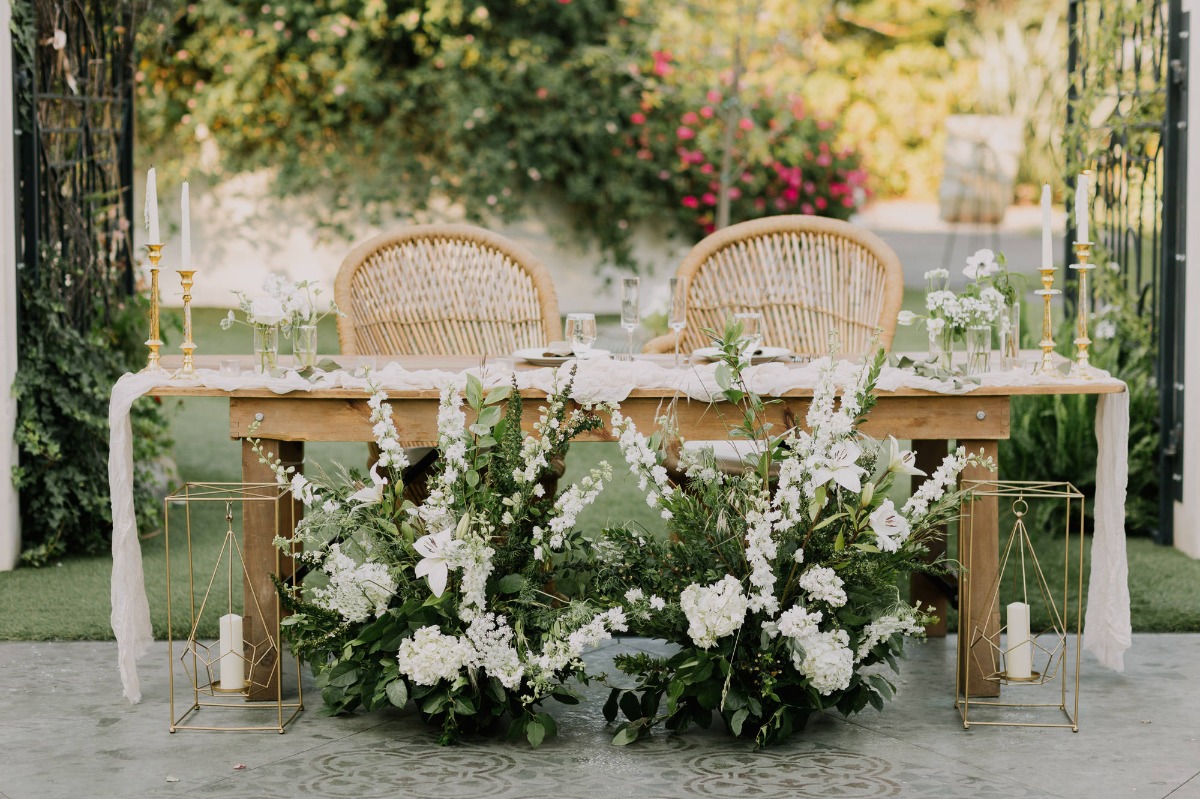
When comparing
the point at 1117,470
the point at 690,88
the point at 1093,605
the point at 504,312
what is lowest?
the point at 1093,605

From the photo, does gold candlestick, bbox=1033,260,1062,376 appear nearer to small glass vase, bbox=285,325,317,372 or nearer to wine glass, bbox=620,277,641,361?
wine glass, bbox=620,277,641,361

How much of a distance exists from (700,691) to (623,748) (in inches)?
7.7

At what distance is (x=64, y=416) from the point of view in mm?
4492

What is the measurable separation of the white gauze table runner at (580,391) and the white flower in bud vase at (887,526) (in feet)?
1.00

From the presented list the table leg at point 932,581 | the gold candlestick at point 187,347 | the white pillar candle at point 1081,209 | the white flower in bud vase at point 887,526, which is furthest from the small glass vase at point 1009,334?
the gold candlestick at point 187,347

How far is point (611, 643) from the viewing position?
12.3ft

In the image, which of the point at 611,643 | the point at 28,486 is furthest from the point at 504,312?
the point at 28,486

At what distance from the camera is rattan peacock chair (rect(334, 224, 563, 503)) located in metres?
4.35

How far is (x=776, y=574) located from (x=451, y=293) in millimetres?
1785

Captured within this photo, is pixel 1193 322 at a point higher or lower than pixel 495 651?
higher

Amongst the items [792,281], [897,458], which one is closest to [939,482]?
[897,458]

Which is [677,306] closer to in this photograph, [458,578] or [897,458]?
[897,458]

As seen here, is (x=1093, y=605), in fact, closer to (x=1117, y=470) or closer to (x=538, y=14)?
(x=1117, y=470)

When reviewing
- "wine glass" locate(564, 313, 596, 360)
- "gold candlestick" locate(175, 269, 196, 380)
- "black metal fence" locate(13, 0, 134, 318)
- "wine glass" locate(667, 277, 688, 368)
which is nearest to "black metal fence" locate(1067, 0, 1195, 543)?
"wine glass" locate(667, 277, 688, 368)
